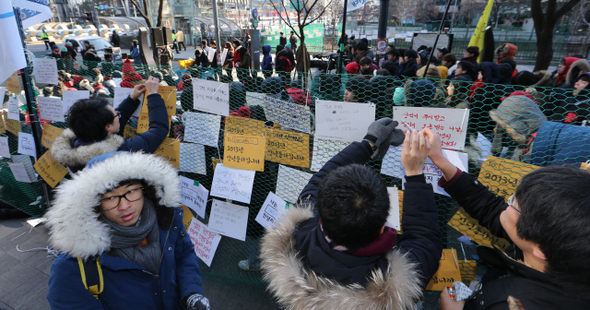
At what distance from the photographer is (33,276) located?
325 cm

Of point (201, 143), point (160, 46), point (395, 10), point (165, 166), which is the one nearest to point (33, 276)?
point (201, 143)

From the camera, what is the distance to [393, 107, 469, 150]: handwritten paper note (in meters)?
1.67

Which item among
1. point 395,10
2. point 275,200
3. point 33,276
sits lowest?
point 33,276

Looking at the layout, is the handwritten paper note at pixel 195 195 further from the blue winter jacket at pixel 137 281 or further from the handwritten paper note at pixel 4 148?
the handwritten paper note at pixel 4 148

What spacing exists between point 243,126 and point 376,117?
104 centimetres

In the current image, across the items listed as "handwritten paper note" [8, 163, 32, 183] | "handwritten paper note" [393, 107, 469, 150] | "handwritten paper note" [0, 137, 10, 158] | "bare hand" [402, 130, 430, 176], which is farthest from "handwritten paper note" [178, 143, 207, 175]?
"handwritten paper note" [0, 137, 10, 158]

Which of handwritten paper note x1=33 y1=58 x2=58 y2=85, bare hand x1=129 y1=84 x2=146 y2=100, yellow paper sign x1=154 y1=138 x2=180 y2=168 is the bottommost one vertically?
yellow paper sign x1=154 y1=138 x2=180 y2=168

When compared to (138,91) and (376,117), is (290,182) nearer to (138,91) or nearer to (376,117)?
(376,117)

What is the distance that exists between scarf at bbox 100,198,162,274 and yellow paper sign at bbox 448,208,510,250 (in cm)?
174

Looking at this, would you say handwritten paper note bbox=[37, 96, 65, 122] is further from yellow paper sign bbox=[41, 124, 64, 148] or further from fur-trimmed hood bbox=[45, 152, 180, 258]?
fur-trimmed hood bbox=[45, 152, 180, 258]

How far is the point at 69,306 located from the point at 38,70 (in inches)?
140

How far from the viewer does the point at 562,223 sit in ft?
2.94

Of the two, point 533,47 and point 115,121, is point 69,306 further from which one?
point 533,47

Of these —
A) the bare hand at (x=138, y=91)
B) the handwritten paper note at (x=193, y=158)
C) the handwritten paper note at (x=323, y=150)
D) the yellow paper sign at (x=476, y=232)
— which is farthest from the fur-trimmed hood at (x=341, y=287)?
the bare hand at (x=138, y=91)
